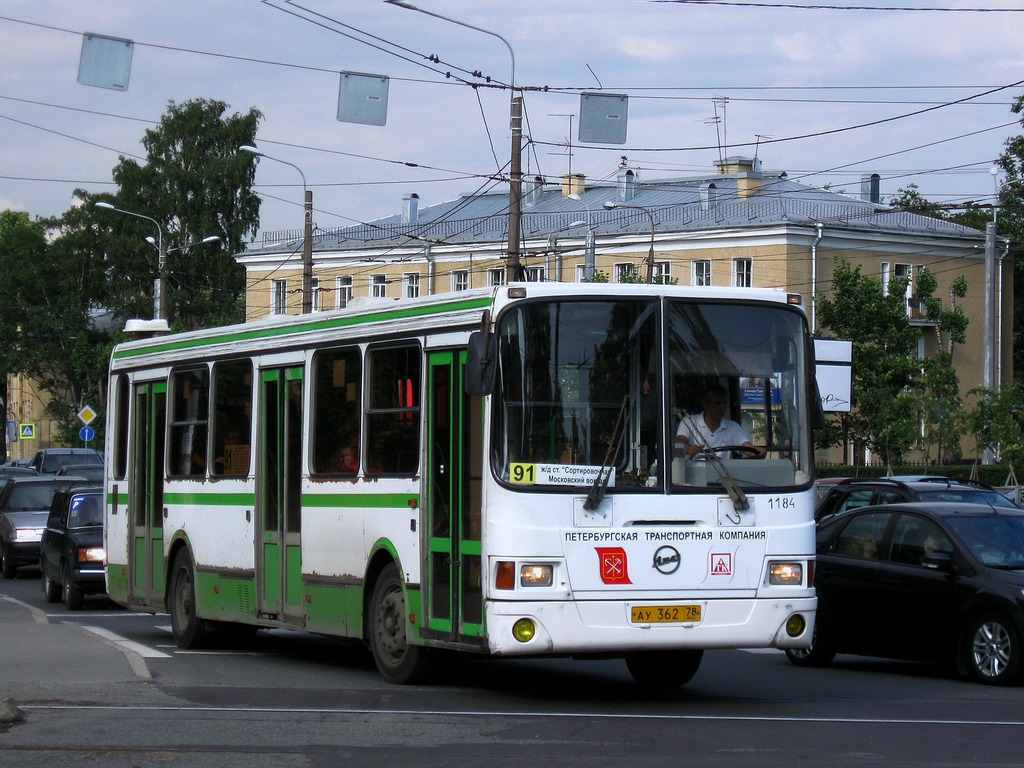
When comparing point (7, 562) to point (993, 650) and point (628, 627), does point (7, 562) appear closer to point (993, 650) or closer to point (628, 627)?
point (993, 650)

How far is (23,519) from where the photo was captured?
2941cm

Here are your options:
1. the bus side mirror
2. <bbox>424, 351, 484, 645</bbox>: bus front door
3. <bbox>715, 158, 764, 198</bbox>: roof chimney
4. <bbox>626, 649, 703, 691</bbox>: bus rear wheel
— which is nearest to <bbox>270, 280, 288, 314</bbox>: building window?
<bbox>715, 158, 764, 198</bbox>: roof chimney

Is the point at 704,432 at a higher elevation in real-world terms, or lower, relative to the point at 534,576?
higher

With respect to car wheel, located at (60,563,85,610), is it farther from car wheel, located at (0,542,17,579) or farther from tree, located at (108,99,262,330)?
tree, located at (108,99,262,330)

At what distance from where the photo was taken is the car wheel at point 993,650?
1273 centimetres

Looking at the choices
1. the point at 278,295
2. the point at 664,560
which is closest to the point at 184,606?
the point at 664,560

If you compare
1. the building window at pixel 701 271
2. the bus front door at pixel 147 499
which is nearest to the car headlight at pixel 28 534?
the bus front door at pixel 147 499

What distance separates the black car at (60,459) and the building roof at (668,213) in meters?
14.9

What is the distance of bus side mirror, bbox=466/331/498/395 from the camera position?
10359mm

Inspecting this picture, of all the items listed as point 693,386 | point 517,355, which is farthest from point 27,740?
point 693,386

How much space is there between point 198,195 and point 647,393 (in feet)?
212

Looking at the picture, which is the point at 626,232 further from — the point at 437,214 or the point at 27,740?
the point at 27,740

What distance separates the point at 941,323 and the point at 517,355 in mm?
47972

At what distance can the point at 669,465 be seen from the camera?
35.2 feet
